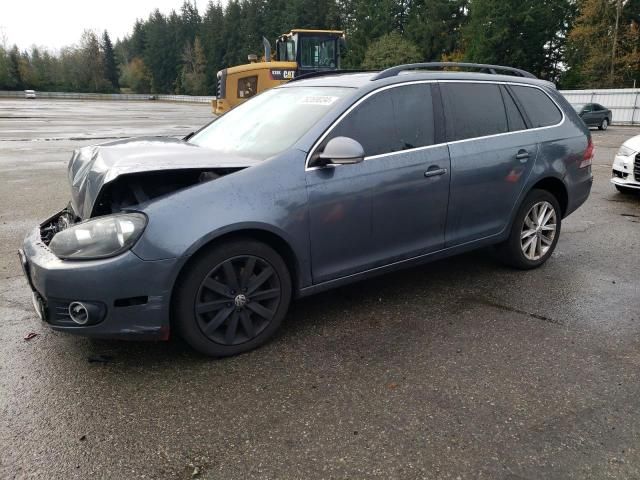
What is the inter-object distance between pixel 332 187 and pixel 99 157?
1568 mm

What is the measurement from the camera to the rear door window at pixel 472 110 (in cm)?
397

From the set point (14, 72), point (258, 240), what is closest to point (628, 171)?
point (258, 240)

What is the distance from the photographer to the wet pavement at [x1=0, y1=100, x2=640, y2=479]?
2260 mm

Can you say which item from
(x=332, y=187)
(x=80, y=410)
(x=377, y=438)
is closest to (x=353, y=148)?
(x=332, y=187)

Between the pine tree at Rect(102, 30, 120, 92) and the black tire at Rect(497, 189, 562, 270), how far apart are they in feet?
384

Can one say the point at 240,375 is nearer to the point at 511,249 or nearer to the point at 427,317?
the point at 427,317

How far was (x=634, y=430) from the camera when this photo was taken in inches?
97.5

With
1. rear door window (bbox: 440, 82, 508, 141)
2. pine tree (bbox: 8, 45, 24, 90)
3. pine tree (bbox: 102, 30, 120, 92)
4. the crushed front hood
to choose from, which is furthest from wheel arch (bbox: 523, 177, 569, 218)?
pine tree (bbox: 102, 30, 120, 92)

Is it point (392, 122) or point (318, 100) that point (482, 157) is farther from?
point (318, 100)

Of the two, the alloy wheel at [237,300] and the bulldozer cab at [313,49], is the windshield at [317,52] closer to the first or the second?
the bulldozer cab at [313,49]

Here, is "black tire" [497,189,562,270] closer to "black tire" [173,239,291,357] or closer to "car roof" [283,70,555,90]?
"car roof" [283,70,555,90]

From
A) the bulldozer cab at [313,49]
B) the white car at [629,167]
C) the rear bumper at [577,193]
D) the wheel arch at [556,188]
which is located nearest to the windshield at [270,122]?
the wheel arch at [556,188]

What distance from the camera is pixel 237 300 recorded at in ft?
10.0

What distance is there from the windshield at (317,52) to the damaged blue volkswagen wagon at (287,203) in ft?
44.2
